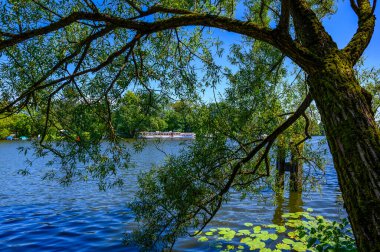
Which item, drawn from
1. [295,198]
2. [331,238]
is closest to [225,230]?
[331,238]

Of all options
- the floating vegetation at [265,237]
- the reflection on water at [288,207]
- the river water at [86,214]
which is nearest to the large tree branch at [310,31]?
the river water at [86,214]

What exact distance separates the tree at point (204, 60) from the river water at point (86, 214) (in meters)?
2.07

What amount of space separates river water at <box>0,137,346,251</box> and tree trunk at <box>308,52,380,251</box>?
4665 mm

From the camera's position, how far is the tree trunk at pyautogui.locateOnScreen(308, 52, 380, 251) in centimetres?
269

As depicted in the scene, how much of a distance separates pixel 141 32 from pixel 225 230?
866 cm

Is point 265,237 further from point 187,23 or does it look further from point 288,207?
point 187,23

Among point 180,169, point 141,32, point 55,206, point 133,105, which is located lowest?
point 55,206

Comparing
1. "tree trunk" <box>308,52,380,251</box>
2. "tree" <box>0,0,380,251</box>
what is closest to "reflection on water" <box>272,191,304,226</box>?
"tree" <box>0,0,380,251</box>

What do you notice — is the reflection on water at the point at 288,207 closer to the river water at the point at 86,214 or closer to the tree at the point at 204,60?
the river water at the point at 86,214

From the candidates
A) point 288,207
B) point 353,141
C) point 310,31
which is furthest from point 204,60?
point 288,207

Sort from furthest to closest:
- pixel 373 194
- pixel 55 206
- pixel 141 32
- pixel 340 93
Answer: pixel 55 206 < pixel 141 32 < pixel 340 93 < pixel 373 194

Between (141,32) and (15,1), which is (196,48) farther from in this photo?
(15,1)

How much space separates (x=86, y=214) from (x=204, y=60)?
1020cm

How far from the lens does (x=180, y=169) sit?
596 centimetres
